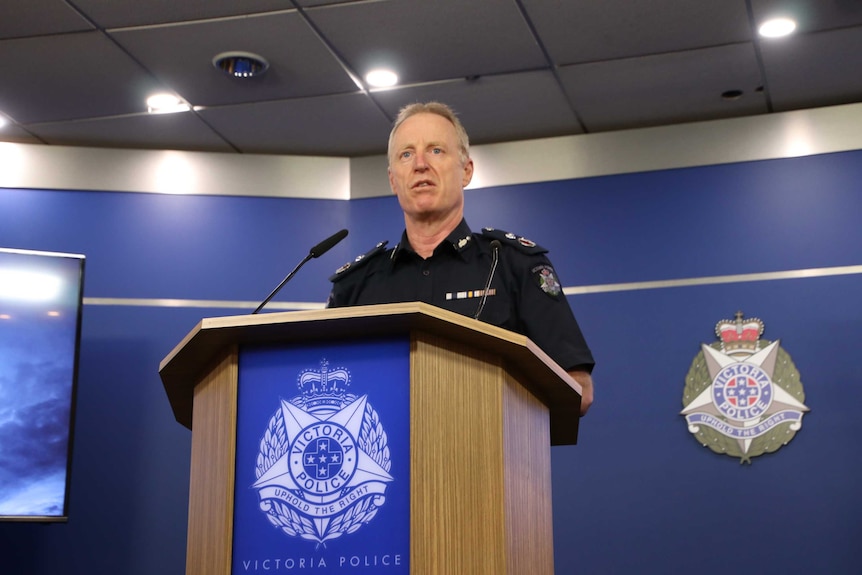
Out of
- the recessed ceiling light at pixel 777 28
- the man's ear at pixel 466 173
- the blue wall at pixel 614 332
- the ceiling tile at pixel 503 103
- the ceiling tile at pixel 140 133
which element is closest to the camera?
the man's ear at pixel 466 173

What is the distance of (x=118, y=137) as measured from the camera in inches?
207

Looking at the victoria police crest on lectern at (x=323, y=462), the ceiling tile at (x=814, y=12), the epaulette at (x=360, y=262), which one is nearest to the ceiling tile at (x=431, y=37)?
the ceiling tile at (x=814, y=12)

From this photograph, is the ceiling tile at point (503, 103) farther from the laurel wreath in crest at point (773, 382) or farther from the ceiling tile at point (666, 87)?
the laurel wreath in crest at point (773, 382)

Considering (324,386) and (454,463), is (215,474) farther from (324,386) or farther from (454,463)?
(454,463)

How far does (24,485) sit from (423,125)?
2810 mm

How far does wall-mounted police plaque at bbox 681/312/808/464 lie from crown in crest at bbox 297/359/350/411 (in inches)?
135

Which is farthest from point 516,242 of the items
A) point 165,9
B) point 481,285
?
point 165,9

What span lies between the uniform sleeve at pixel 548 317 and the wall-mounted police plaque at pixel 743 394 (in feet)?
8.21

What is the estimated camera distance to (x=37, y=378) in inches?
177

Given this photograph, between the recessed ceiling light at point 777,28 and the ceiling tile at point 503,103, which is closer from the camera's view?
the recessed ceiling light at point 777,28

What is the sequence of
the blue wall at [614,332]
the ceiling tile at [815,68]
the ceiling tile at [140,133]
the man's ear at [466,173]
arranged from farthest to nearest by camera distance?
the ceiling tile at [140,133] → the blue wall at [614,332] → the ceiling tile at [815,68] → the man's ear at [466,173]

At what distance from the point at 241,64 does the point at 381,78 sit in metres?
0.65

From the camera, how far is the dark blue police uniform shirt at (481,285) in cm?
235

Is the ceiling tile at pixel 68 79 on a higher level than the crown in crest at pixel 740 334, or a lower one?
higher
